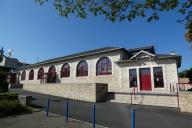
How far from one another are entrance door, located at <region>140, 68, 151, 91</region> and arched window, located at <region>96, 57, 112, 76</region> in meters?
4.55

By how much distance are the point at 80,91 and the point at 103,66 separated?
6173 millimetres

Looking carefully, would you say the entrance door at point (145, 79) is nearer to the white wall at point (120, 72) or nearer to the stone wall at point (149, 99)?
the white wall at point (120, 72)

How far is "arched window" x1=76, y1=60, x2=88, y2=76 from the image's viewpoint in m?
26.5

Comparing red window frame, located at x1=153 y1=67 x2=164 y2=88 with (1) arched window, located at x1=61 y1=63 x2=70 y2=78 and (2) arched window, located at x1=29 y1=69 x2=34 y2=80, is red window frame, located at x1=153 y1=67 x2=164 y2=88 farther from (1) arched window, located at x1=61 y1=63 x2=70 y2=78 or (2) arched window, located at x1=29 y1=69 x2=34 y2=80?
(2) arched window, located at x1=29 y1=69 x2=34 y2=80

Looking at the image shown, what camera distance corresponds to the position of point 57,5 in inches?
317

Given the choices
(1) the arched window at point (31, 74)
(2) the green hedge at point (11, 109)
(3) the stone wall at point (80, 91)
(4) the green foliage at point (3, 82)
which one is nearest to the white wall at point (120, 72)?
(3) the stone wall at point (80, 91)

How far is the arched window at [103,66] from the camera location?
78.4ft

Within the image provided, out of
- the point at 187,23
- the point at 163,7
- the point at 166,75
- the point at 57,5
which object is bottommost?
the point at 166,75

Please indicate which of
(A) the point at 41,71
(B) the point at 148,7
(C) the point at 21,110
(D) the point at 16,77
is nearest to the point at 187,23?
(B) the point at 148,7

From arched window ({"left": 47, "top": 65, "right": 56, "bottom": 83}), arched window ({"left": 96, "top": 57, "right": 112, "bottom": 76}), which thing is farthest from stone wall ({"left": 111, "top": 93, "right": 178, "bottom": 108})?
arched window ({"left": 47, "top": 65, "right": 56, "bottom": 83})

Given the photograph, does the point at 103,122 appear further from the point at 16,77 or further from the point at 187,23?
the point at 16,77

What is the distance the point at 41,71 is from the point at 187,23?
105 feet

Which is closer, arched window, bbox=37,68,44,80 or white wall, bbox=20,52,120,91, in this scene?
white wall, bbox=20,52,120,91

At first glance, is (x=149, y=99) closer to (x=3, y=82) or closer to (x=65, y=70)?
(x=3, y=82)
